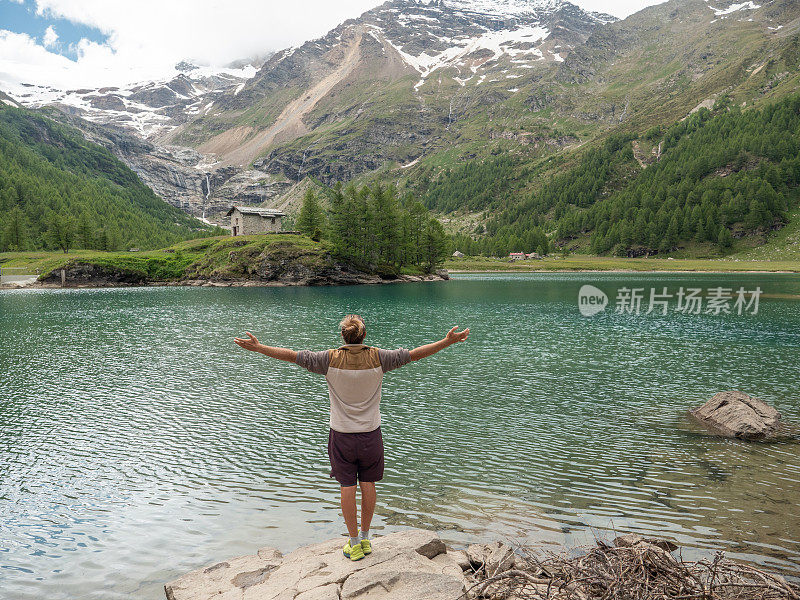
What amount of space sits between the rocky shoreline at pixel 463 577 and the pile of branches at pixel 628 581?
0.02 m

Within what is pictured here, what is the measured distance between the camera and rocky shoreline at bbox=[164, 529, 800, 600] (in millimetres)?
7273

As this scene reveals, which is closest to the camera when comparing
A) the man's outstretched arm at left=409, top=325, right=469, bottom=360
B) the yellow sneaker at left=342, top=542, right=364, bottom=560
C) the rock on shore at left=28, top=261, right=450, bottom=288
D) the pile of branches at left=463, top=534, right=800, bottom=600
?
the pile of branches at left=463, top=534, right=800, bottom=600

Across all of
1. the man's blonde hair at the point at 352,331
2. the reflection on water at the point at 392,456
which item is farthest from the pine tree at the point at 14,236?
the man's blonde hair at the point at 352,331

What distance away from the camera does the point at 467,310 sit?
6931cm

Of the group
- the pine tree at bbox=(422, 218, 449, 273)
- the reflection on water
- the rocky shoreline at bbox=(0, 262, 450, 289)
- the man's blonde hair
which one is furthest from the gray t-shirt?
the pine tree at bbox=(422, 218, 449, 273)

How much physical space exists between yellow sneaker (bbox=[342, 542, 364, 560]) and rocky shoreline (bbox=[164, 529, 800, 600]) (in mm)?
128

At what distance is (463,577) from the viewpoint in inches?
321

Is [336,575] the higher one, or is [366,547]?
[366,547]

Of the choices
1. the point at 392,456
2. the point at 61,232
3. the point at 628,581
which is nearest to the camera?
the point at 628,581

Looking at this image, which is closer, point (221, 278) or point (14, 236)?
point (221, 278)

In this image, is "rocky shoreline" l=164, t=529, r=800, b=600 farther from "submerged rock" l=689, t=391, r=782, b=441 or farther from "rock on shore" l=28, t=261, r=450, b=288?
"rock on shore" l=28, t=261, r=450, b=288

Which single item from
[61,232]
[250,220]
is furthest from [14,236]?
[250,220]

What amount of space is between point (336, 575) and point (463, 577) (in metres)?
2.26

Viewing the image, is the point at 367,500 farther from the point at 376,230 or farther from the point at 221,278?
the point at 221,278
